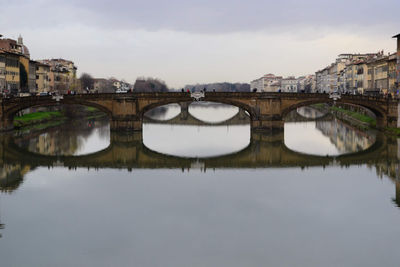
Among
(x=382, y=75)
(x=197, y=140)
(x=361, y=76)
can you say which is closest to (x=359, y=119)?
(x=382, y=75)

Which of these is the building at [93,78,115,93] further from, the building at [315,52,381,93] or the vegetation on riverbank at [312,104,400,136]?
the vegetation on riverbank at [312,104,400,136]

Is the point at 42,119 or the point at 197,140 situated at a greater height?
the point at 42,119

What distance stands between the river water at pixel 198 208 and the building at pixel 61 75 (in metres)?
60.9

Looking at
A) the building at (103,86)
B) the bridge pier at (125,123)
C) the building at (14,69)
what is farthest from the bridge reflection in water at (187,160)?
the building at (103,86)

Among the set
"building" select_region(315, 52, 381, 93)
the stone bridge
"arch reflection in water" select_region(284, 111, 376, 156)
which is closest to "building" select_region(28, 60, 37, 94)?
the stone bridge

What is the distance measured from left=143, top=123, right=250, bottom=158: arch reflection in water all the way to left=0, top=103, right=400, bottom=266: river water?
57cm

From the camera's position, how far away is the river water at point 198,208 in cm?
1526

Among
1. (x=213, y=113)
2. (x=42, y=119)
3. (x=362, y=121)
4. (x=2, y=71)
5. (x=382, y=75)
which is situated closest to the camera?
(x=362, y=121)

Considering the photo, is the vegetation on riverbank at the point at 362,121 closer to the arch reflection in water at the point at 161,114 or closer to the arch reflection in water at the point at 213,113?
the arch reflection in water at the point at 213,113

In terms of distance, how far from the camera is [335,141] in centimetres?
4544

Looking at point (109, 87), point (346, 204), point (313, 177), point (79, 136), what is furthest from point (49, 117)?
point (109, 87)

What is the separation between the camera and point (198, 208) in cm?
2055

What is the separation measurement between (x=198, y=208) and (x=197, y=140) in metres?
26.3

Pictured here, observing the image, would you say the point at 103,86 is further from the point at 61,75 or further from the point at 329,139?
the point at 329,139
